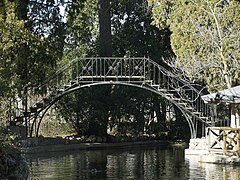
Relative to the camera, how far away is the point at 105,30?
3075 cm

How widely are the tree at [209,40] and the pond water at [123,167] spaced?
12.6 ft

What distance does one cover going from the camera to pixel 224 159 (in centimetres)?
2028

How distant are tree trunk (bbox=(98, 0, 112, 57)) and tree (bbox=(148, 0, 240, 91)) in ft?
14.6

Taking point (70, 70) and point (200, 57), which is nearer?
point (200, 57)

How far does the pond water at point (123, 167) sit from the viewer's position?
54.6 ft

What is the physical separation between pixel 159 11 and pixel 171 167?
11.6 metres

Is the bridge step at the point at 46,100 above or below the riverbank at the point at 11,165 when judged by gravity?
above

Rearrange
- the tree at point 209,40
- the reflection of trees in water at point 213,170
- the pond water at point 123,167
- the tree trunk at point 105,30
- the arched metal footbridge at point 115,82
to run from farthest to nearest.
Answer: the tree trunk at point 105,30, the arched metal footbridge at point 115,82, the tree at point 209,40, the pond water at point 123,167, the reflection of trees in water at point 213,170

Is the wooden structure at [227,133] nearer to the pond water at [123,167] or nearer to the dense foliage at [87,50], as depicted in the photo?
the pond water at [123,167]

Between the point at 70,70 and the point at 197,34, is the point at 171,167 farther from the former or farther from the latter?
the point at 70,70

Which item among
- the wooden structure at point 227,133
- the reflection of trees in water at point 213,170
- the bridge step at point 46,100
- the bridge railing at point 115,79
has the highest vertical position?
the bridge railing at point 115,79

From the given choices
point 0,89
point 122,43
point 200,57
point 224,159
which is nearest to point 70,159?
point 0,89

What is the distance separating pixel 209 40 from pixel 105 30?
6968mm

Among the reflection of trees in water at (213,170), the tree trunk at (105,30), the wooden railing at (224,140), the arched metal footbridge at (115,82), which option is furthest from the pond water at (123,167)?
the tree trunk at (105,30)
